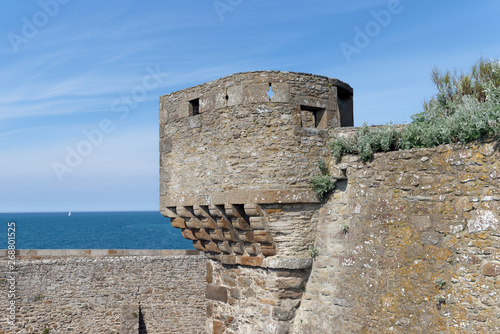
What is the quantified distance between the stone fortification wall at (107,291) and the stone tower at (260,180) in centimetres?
837

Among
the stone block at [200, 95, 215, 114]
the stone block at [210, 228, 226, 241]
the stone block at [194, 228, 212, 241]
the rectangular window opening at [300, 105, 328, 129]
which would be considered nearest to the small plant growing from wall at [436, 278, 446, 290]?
the rectangular window opening at [300, 105, 328, 129]

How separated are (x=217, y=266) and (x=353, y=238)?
10.0 feet

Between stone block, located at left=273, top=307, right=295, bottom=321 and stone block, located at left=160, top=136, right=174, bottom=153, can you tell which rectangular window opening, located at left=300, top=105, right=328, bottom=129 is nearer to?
stone block, located at left=160, top=136, right=174, bottom=153

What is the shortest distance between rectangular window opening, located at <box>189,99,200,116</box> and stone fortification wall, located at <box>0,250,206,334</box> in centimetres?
902

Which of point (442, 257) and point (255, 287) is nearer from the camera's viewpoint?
point (442, 257)

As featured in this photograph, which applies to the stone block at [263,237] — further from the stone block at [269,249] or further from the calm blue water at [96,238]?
the calm blue water at [96,238]

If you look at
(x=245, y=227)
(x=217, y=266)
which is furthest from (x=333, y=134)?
(x=217, y=266)

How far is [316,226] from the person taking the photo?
838 cm

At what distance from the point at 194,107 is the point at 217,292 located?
359 cm

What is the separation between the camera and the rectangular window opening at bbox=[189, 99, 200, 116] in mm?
9666

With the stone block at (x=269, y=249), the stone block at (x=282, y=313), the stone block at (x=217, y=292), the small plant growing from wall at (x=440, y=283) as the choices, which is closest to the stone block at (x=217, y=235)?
the stone block at (x=217, y=292)

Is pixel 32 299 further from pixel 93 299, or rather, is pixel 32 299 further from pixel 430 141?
pixel 430 141

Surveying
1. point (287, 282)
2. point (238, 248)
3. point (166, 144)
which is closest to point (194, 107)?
point (166, 144)

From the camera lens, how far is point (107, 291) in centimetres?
1662
